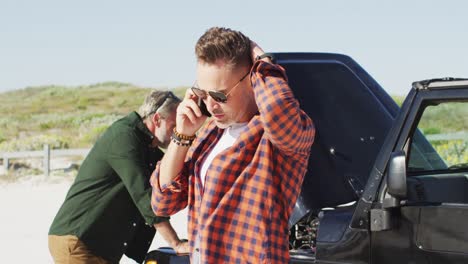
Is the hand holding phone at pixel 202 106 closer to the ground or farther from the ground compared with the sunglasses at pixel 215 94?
closer to the ground

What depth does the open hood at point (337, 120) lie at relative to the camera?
5016 mm

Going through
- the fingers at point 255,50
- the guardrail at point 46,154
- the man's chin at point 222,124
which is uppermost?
the fingers at point 255,50

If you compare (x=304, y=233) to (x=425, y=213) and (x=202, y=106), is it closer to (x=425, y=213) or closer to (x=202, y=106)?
(x=425, y=213)

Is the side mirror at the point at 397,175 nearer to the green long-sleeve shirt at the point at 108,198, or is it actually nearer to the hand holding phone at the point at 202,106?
the hand holding phone at the point at 202,106

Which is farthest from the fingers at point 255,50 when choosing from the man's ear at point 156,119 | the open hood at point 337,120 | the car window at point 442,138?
the man's ear at point 156,119

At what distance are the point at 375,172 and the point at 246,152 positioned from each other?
111cm

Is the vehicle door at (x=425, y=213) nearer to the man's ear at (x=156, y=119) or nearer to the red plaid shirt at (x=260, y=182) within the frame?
the red plaid shirt at (x=260, y=182)

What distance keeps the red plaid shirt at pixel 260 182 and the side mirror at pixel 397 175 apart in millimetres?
631

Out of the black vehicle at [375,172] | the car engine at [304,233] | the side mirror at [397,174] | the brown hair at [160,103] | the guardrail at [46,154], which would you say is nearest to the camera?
the side mirror at [397,174]

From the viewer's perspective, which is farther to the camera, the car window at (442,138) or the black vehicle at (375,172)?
the car window at (442,138)

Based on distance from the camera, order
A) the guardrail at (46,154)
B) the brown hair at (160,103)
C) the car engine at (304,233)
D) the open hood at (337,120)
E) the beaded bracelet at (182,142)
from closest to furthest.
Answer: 1. the beaded bracelet at (182,142)
2. the car engine at (304,233)
3. the open hood at (337,120)
4. the brown hair at (160,103)
5. the guardrail at (46,154)

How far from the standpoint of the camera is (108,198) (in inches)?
225

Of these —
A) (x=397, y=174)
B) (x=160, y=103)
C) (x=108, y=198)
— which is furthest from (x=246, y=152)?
(x=108, y=198)

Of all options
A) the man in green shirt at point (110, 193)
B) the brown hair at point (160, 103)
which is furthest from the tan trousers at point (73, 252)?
the brown hair at point (160, 103)
